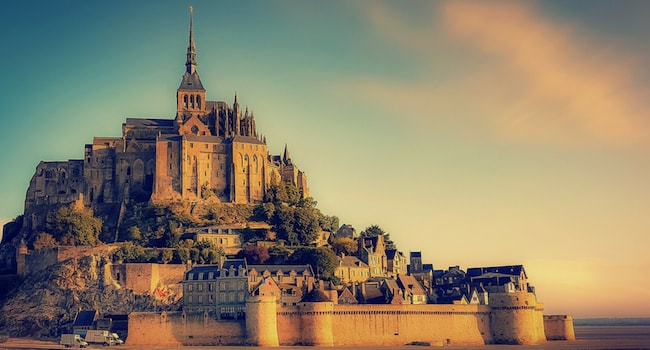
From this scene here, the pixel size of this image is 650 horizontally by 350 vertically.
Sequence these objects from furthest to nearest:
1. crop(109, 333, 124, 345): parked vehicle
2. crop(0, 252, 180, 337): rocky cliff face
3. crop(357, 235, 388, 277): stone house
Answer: crop(357, 235, 388, 277): stone house, crop(0, 252, 180, 337): rocky cliff face, crop(109, 333, 124, 345): parked vehicle

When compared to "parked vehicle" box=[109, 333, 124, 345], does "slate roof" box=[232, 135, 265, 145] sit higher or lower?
higher

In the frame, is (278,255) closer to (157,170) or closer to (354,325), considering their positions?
(354,325)

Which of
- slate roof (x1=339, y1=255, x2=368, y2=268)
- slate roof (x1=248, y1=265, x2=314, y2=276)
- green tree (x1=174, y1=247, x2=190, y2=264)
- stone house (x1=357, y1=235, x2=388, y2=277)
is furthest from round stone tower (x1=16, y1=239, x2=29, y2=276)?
stone house (x1=357, y1=235, x2=388, y2=277)

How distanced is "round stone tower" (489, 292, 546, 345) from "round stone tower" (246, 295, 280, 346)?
22.5 meters

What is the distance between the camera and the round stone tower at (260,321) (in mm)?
67375

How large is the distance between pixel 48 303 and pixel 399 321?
31.6 m

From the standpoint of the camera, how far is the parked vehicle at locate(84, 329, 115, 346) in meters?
68.0

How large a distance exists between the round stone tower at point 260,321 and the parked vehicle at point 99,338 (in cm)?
1125

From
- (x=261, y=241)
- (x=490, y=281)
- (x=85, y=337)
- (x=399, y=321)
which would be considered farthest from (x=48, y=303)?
(x=490, y=281)

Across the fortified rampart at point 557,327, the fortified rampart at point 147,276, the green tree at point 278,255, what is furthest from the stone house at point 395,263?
the fortified rampart at point 147,276

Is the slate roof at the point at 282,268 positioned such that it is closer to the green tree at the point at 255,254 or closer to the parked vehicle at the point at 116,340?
the green tree at the point at 255,254

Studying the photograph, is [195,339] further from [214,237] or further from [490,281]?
[490,281]

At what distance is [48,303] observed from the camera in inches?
2995

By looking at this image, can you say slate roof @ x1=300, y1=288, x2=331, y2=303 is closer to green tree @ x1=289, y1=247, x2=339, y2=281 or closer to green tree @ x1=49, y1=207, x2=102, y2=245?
green tree @ x1=289, y1=247, x2=339, y2=281
